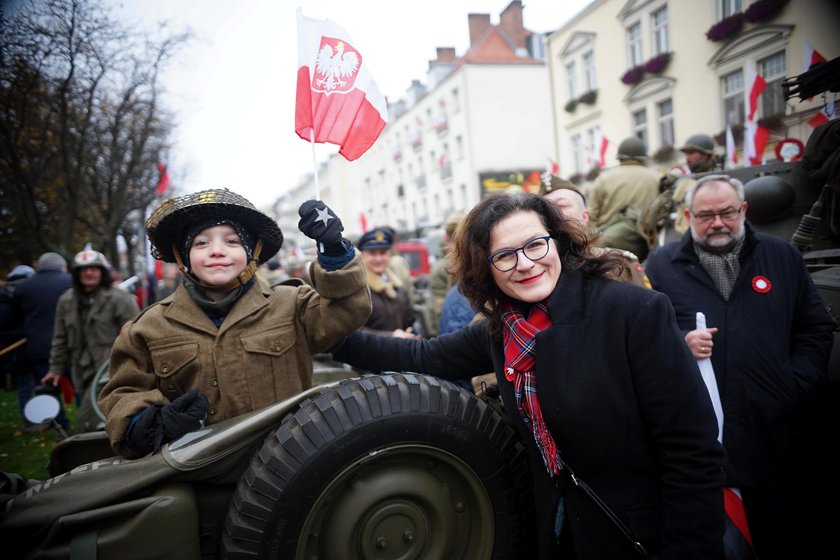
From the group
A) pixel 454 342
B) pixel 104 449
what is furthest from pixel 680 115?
pixel 104 449

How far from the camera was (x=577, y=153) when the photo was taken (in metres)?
22.2

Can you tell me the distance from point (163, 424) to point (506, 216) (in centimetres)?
137

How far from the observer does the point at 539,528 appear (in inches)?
67.9

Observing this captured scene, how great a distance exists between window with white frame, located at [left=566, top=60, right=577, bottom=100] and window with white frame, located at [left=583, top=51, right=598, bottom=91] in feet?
2.23

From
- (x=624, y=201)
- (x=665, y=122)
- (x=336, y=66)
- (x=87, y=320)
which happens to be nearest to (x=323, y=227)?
(x=336, y=66)

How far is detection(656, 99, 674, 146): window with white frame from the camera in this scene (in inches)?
653

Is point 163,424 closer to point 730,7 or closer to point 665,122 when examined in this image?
point 730,7

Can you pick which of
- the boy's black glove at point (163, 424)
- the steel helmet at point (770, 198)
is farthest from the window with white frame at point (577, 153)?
the boy's black glove at point (163, 424)

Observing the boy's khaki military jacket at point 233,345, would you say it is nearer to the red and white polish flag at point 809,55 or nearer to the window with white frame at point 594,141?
the red and white polish flag at point 809,55

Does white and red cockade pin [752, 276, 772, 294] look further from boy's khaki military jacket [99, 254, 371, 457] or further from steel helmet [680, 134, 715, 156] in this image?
steel helmet [680, 134, 715, 156]

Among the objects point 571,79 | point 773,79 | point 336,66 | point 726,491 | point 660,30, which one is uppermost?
point 571,79

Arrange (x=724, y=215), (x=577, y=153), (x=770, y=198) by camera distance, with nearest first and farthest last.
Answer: (x=724, y=215) → (x=770, y=198) → (x=577, y=153)

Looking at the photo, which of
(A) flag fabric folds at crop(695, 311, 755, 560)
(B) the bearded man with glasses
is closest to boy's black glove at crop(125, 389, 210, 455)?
(A) flag fabric folds at crop(695, 311, 755, 560)

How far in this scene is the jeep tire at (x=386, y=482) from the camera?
60.0 inches
